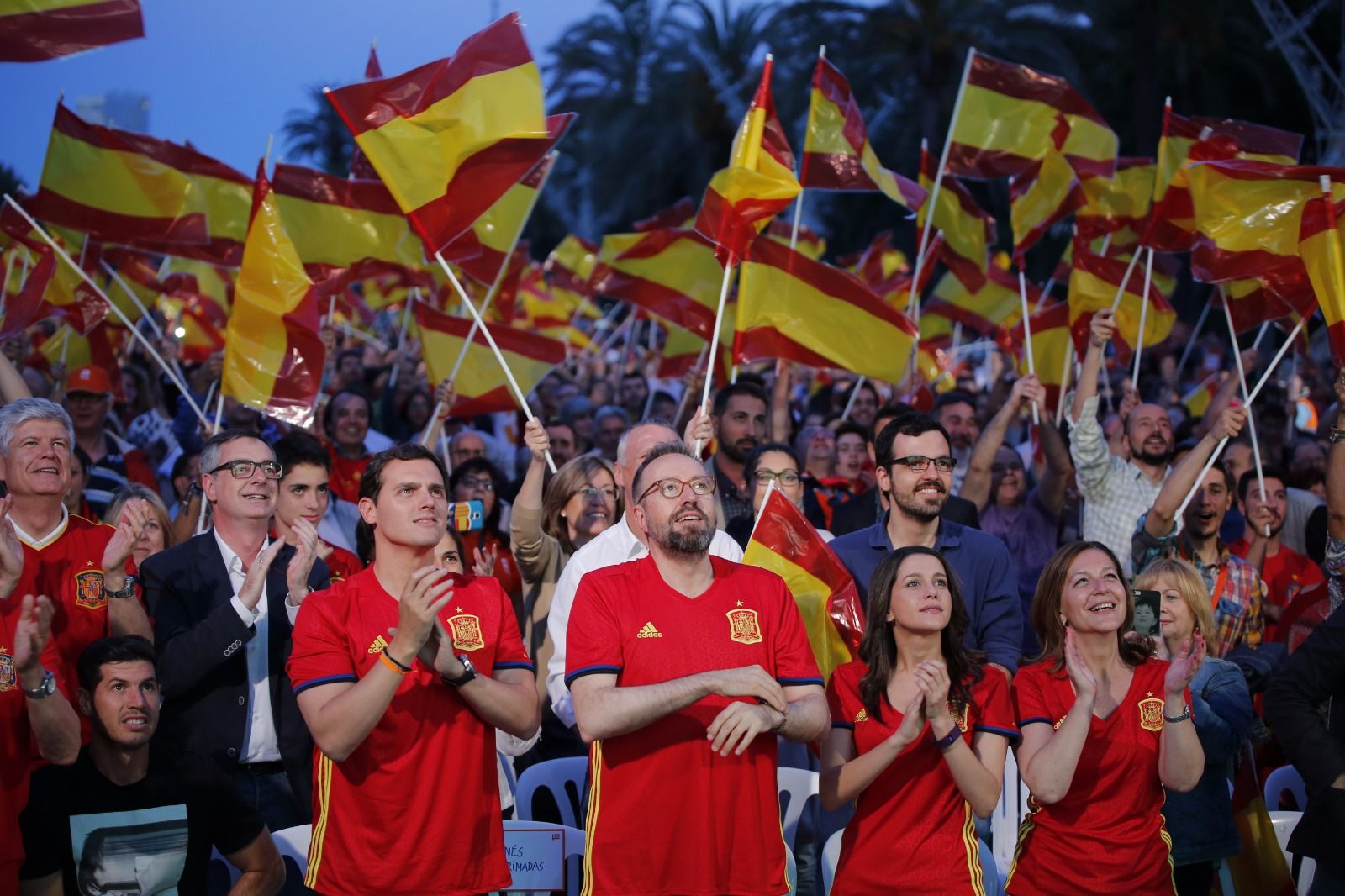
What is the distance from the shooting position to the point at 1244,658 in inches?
259

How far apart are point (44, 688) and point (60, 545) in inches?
34.1

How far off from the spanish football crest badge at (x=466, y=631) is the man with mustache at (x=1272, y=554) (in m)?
5.05

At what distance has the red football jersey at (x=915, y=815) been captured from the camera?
15.3 feet

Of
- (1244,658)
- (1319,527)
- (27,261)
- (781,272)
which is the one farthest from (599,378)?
(1244,658)

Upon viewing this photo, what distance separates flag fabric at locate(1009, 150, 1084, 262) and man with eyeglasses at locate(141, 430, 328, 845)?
6.23 meters

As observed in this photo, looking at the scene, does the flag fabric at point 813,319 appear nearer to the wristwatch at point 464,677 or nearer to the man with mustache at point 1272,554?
the man with mustache at point 1272,554

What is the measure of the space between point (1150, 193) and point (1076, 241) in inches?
62.2

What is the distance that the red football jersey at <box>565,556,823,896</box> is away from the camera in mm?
4309

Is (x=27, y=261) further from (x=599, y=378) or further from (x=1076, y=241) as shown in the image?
(x=1076, y=241)

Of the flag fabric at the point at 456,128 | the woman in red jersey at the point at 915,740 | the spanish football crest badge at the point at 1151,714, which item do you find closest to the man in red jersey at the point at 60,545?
the flag fabric at the point at 456,128

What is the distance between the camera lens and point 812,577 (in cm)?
580

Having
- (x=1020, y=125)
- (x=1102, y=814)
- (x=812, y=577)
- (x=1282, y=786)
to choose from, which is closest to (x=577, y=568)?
(x=812, y=577)

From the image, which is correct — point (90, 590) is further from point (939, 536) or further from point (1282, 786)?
point (1282, 786)

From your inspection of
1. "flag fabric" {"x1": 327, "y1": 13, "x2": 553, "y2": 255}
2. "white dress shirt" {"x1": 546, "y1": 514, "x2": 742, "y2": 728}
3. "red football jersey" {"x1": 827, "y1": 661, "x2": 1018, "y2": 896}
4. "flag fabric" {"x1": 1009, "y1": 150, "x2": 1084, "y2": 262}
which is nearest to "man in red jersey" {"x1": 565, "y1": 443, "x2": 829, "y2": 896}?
"red football jersey" {"x1": 827, "y1": 661, "x2": 1018, "y2": 896}
